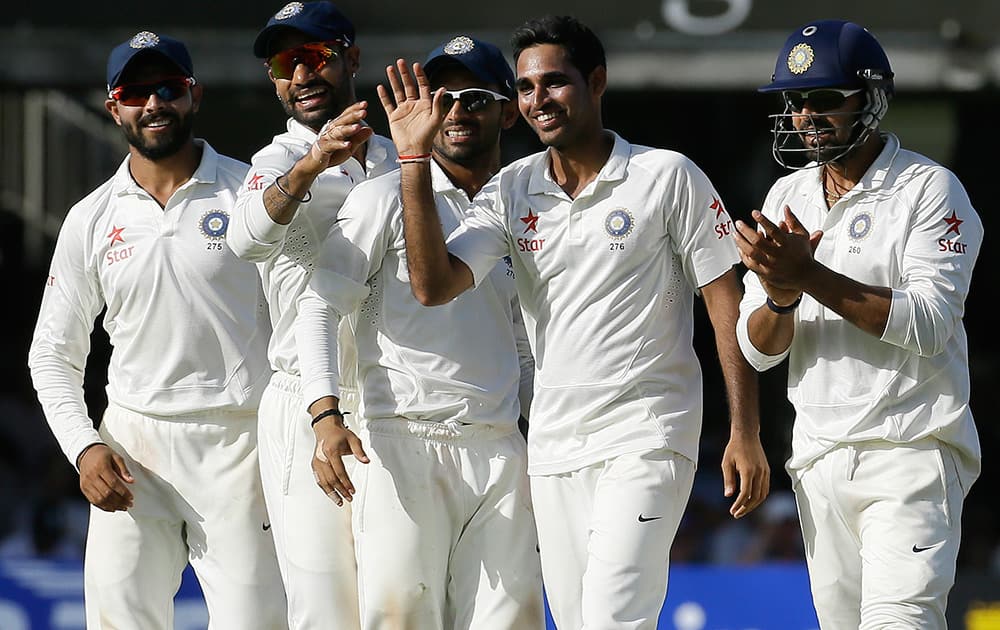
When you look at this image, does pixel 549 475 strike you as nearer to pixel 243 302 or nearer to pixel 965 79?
pixel 243 302

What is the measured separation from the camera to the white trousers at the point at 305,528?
4816 mm

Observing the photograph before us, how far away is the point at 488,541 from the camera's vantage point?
15.5 ft

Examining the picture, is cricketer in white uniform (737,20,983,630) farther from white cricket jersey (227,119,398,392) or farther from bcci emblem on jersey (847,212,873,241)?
white cricket jersey (227,119,398,392)

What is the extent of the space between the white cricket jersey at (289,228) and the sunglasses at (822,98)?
122 centimetres

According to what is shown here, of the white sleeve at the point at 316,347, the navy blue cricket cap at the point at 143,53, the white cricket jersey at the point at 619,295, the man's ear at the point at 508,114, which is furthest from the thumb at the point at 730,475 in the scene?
the navy blue cricket cap at the point at 143,53

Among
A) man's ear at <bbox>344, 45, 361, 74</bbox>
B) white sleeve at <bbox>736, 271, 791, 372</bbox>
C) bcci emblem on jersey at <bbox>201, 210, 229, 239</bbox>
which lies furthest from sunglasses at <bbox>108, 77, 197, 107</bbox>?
white sleeve at <bbox>736, 271, 791, 372</bbox>

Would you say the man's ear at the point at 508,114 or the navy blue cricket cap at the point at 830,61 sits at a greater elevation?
the navy blue cricket cap at the point at 830,61

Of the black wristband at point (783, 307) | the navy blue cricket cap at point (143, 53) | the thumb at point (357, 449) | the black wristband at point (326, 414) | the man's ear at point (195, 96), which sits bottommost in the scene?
the thumb at point (357, 449)

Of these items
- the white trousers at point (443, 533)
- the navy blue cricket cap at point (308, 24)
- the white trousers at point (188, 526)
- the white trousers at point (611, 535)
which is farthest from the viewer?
the white trousers at point (188, 526)

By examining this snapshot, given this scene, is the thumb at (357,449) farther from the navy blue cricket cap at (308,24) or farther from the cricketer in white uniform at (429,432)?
the navy blue cricket cap at (308,24)

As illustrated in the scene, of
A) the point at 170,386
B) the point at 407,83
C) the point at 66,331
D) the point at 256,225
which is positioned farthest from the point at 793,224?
the point at 66,331

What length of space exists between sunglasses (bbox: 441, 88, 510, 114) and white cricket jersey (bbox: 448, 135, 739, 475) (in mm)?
384

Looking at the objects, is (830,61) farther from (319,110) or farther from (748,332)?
(319,110)

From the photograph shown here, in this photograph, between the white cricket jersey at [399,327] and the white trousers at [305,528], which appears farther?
the white trousers at [305,528]
